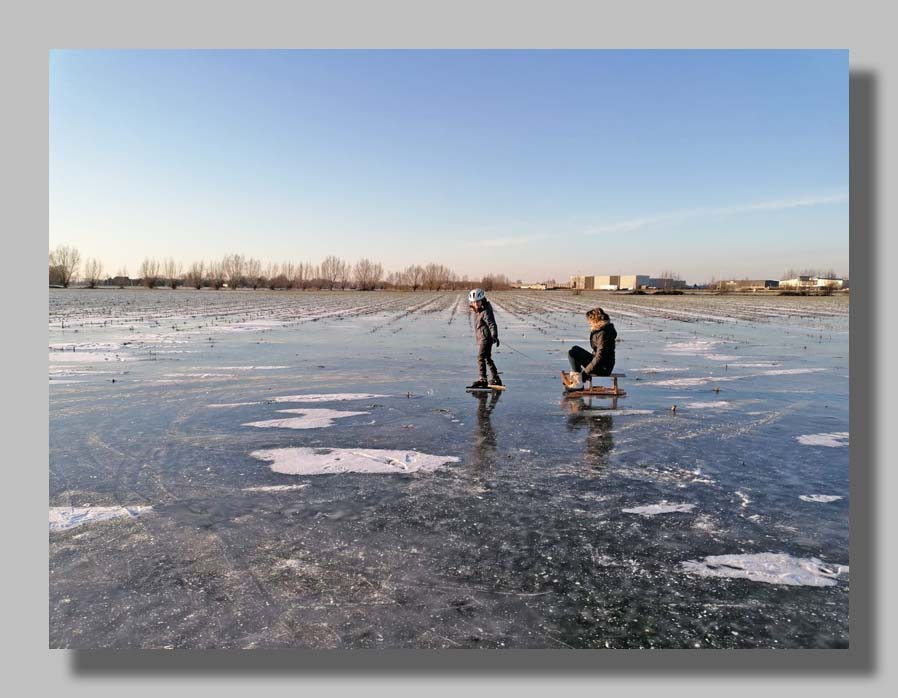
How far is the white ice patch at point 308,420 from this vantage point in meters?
8.02

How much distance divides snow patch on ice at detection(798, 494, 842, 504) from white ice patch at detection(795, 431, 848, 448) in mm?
2141

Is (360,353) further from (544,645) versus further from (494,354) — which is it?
(544,645)

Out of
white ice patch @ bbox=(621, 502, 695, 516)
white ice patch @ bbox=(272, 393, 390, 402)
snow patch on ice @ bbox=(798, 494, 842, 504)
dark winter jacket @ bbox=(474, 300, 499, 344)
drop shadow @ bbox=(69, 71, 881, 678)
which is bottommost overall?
drop shadow @ bbox=(69, 71, 881, 678)

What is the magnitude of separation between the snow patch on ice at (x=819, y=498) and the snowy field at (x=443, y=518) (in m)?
0.04

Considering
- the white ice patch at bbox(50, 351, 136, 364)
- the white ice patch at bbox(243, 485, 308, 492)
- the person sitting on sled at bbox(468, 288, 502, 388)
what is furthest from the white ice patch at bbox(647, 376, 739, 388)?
the white ice patch at bbox(50, 351, 136, 364)

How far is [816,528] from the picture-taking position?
4602 mm

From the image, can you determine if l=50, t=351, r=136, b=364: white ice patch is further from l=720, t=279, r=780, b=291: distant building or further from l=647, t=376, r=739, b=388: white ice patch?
l=720, t=279, r=780, b=291: distant building

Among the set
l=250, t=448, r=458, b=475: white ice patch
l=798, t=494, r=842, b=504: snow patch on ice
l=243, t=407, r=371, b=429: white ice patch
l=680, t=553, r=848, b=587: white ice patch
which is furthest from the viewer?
l=243, t=407, r=371, b=429: white ice patch

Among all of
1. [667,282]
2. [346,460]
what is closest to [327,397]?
[346,460]

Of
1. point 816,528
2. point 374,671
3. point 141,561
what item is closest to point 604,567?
point 374,671

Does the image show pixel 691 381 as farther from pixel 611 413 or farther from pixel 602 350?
pixel 611 413

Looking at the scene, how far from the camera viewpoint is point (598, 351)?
9836 millimetres

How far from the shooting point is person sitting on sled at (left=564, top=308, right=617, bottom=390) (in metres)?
9.72

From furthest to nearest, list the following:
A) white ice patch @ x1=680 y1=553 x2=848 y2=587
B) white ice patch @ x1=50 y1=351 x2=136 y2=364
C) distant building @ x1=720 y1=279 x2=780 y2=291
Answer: distant building @ x1=720 y1=279 x2=780 y2=291, white ice patch @ x1=50 y1=351 x2=136 y2=364, white ice patch @ x1=680 y1=553 x2=848 y2=587
